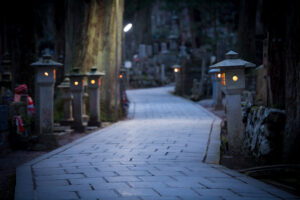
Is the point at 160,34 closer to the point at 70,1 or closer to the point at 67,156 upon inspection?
the point at 70,1

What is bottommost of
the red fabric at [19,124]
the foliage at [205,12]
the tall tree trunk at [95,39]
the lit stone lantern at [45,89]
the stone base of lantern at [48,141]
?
the stone base of lantern at [48,141]

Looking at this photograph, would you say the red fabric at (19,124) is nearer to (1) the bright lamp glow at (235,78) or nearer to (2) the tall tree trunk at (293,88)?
(1) the bright lamp glow at (235,78)

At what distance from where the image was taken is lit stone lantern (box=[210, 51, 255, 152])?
690cm

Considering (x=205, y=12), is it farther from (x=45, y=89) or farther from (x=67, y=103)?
(x=45, y=89)

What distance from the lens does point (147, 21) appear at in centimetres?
4791

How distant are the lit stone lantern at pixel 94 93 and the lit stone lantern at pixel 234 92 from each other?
20.0 feet

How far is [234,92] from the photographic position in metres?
7.02

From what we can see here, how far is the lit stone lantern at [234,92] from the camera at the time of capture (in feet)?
22.6

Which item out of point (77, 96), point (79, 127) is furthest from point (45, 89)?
point (79, 127)

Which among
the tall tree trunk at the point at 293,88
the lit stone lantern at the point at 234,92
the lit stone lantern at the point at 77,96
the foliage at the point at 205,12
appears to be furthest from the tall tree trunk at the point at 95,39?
the foliage at the point at 205,12

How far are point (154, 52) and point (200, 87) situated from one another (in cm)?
2400

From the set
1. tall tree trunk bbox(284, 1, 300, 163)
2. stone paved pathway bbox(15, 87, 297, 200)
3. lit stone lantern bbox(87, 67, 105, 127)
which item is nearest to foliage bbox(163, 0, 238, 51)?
lit stone lantern bbox(87, 67, 105, 127)

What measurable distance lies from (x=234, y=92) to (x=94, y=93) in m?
6.49

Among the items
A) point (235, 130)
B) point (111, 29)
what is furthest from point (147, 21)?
point (235, 130)
